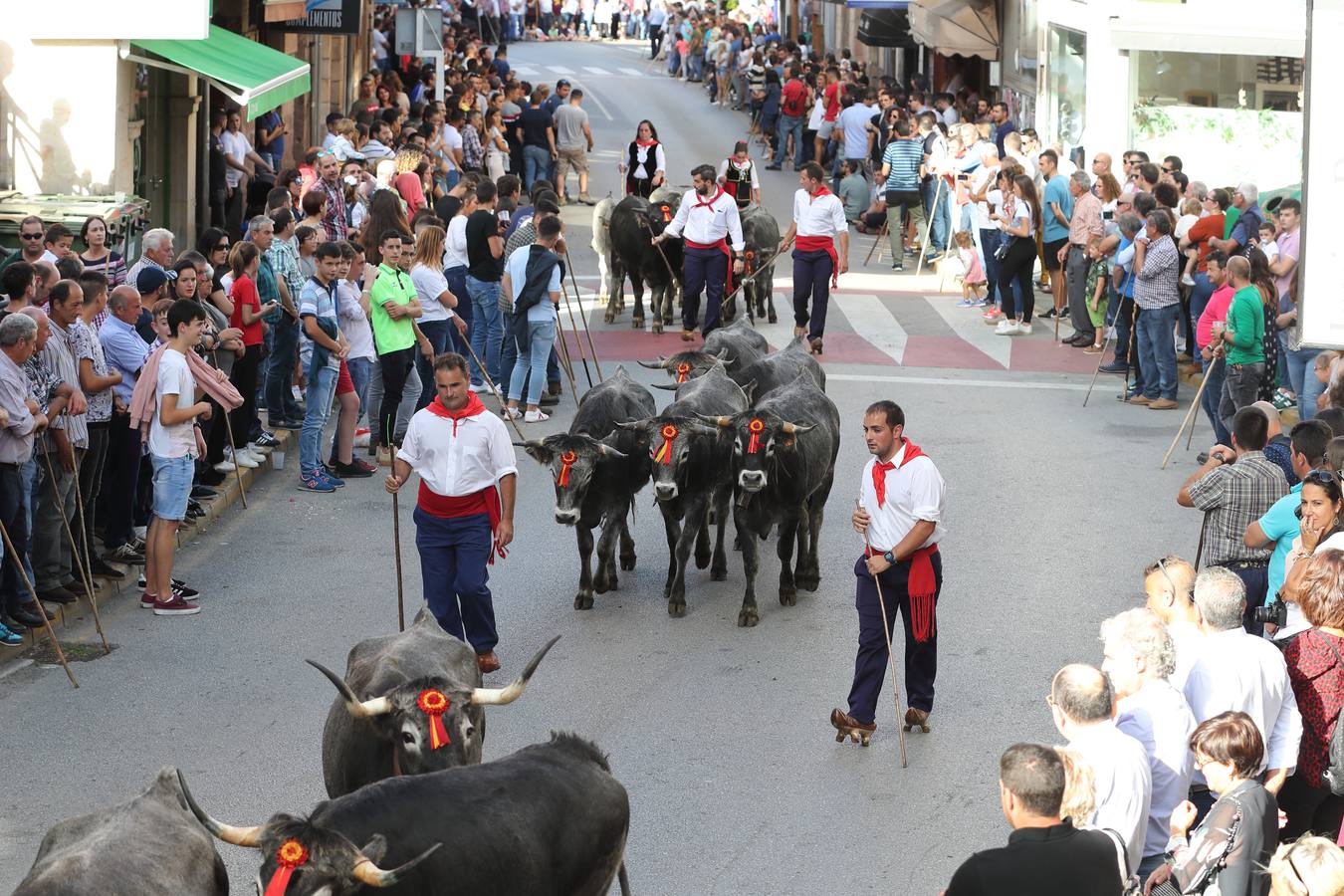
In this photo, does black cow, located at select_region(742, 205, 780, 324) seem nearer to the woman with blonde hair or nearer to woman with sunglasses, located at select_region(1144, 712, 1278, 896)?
the woman with blonde hair

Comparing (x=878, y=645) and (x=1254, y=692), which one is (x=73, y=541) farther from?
(x=1254, y=692)

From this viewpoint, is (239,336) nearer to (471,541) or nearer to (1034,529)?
(471,541)

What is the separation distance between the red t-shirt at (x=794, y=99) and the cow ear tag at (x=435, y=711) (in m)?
31.0

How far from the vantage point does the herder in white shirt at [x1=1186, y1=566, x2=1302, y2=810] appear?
698 centimetres

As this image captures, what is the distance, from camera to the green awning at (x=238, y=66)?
723 inches

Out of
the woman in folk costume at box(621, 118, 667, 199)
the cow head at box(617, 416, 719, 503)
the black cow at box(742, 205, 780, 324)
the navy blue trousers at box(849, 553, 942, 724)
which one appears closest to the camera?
the navy blue trousers at box(849, 553, 942, 724)

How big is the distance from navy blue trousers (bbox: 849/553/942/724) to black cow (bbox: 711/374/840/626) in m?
2.15

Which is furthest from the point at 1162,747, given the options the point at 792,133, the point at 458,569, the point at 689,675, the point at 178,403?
the point at 792,133

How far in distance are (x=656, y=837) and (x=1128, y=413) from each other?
425 inches

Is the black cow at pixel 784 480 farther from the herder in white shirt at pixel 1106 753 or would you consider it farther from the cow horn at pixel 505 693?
the herder in white shirt at pixel 1106 753

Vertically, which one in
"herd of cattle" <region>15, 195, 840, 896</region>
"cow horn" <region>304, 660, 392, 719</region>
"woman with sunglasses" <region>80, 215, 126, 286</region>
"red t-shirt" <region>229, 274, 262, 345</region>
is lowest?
"herd of cattle" <region>15, 195, 840, 896</region>

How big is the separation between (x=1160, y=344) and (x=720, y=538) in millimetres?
7322

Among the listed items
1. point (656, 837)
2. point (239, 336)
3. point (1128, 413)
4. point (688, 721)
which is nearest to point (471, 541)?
point (688, 721)

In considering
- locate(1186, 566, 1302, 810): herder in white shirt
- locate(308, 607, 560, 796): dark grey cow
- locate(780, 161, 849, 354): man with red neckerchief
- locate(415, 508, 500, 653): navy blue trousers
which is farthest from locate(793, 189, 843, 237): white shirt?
locate(1186, 566, 1302, 810): herder in white shirt
